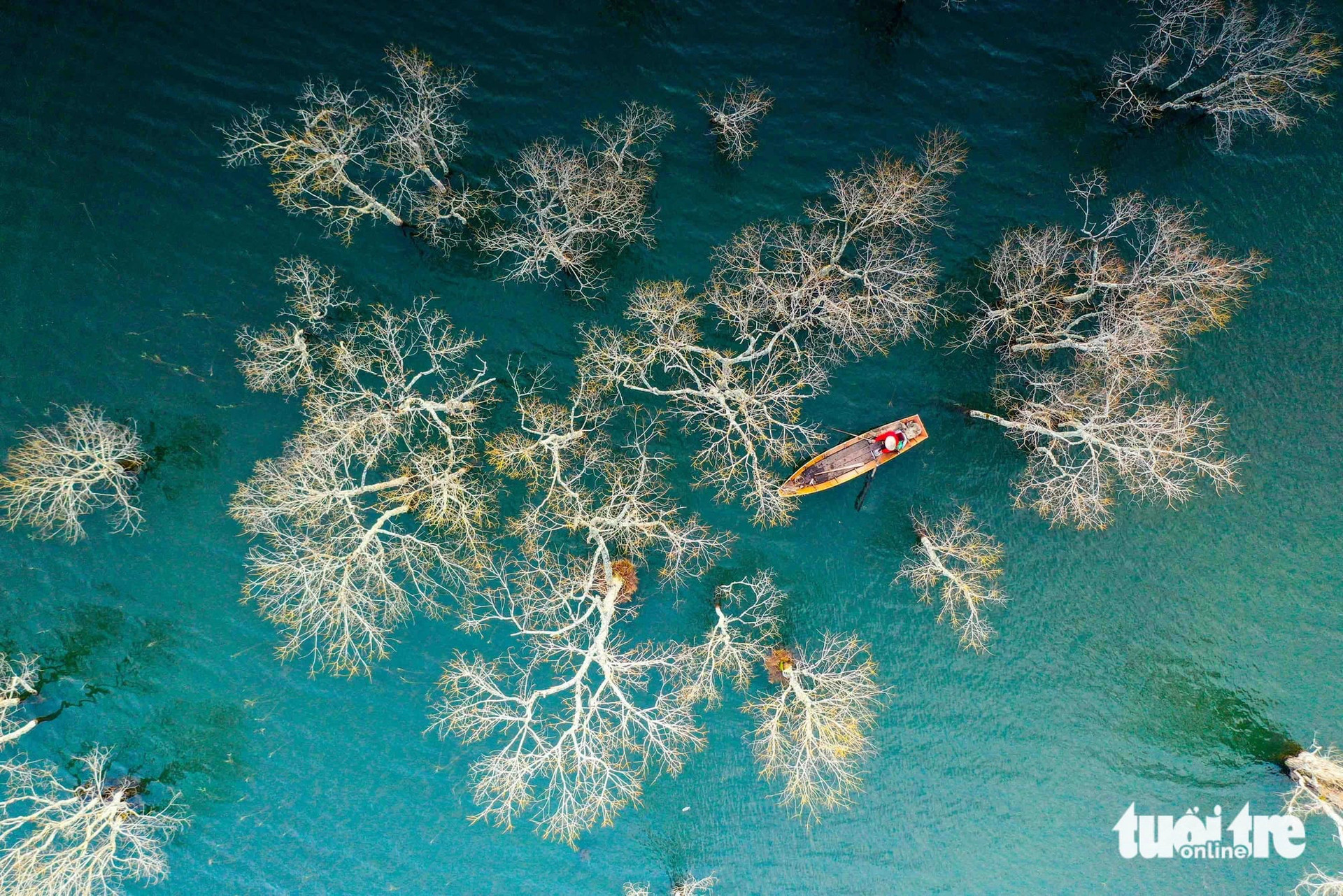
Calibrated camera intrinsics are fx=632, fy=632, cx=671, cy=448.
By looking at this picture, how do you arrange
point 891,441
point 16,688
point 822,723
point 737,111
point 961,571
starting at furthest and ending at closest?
point 961,571 → point 16,688 → point 737,111 → point 891,441 → point 822,723

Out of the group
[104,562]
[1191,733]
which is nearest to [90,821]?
[104,562]

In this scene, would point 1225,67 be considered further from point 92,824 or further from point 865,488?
point 92,824

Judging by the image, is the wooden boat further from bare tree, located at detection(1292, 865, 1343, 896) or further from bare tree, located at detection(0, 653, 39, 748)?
bare tree, located at detection(0, 653, 39, 748)

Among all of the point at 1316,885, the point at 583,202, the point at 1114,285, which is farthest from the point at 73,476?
the point at 1316,885

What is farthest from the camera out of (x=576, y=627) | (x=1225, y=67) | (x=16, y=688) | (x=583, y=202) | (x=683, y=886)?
(x=683, y=886)

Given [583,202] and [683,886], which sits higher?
[583,202]

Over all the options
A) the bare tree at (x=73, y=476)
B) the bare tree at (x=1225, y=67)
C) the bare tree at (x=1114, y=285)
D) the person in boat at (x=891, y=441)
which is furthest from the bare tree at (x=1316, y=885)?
the bare tree at (x=73, y=476)
